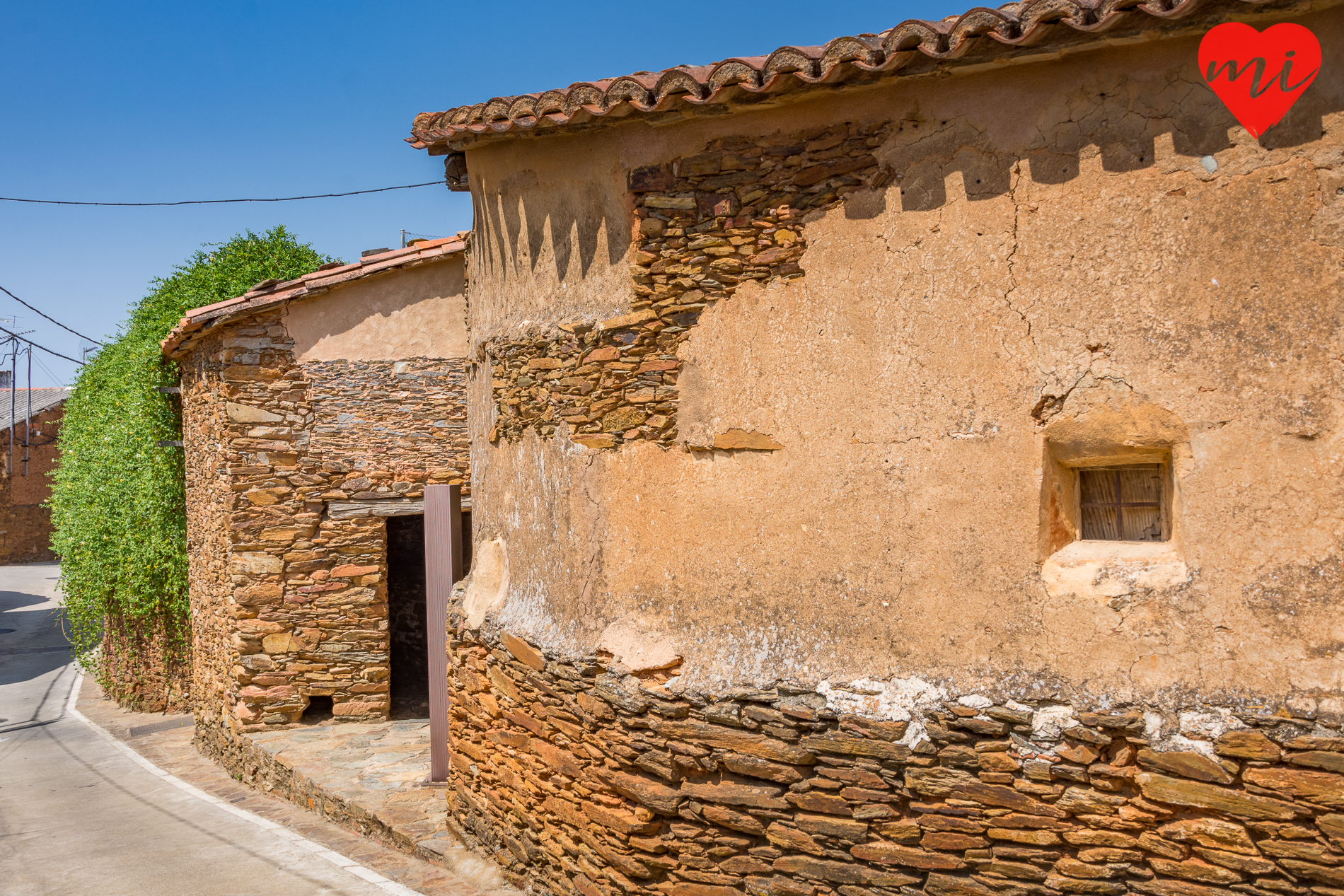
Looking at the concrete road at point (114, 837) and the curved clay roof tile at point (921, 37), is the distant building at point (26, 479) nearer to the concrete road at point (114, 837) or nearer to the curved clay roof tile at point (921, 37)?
the concrete road at point (114, 837)

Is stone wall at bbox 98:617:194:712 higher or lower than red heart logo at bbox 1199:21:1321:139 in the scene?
lower

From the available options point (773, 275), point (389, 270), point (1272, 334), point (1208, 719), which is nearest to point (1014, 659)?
point (1208, 719)

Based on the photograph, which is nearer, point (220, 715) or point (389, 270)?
point (389, 270)

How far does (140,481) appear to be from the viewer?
13508 millimetres

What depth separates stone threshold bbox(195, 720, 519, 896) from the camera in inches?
263

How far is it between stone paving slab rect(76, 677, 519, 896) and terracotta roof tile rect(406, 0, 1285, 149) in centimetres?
452

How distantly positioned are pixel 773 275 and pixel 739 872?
9.22 ft

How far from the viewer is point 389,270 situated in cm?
983

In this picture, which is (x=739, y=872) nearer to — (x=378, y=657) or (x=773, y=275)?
(x=773, y=275)

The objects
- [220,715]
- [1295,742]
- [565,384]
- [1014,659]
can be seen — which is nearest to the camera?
[1295,742]

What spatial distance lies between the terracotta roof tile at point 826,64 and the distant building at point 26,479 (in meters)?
29.8

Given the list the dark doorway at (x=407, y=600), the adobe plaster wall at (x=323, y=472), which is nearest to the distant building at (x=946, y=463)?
the adobe plaster wall at (x=323, y=472)

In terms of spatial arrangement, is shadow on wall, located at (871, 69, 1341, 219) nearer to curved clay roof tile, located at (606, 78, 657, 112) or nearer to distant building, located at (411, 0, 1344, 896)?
distant building, located at (411, 0, 1344, 896)

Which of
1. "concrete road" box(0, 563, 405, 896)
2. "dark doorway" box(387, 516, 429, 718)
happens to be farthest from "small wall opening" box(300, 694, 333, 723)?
"dark doorway" box(387, 516, 429, 718)
